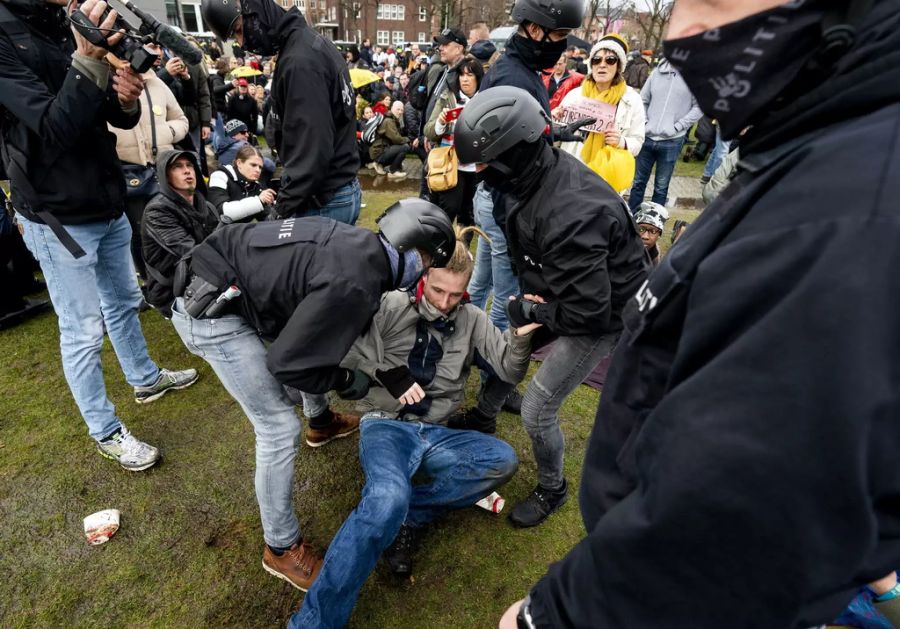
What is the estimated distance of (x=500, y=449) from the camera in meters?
2.70

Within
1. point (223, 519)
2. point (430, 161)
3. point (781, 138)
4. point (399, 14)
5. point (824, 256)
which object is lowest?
point (223, 519)

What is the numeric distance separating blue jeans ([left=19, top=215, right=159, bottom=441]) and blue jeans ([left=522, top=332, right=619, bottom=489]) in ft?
8.37

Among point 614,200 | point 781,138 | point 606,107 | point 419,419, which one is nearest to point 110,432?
point 419,419

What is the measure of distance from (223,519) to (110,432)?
95 cm

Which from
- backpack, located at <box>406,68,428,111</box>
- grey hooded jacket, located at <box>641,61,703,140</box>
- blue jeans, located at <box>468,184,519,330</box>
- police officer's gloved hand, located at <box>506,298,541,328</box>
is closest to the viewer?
police officer's gloved hand, located at <box>506,298,541,328</box>

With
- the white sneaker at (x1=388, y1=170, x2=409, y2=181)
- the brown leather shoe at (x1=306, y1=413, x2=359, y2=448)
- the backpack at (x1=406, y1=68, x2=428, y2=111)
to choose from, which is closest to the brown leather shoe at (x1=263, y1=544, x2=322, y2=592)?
the brown leather shoe at (x1=306, y1=413, x2=359, y2=448)

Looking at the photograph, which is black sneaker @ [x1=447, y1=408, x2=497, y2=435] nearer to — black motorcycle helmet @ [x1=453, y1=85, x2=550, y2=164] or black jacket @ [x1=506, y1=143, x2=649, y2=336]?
black jacket @ [x1=506, y1=143, x2=649, y2=336]

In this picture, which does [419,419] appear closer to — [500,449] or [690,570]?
[500,449]

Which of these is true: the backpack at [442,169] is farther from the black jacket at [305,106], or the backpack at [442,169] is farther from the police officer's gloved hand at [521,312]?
the police officer's gloved hand at [521,312]

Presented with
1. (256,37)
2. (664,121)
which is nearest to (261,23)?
(256,37)

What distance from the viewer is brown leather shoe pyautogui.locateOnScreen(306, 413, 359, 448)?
334 centimetres

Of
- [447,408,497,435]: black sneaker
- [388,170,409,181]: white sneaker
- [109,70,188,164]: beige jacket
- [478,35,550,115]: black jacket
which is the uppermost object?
[478,35,550,115]: black jacket

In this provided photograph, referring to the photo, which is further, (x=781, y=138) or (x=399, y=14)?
(x=399, y=14)

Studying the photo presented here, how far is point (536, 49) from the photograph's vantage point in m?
3.53
